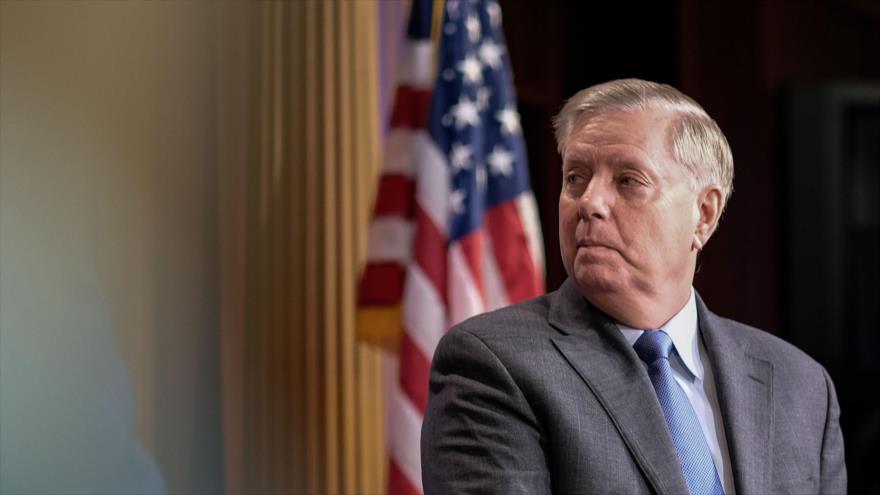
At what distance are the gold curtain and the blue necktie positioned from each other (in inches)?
34.9

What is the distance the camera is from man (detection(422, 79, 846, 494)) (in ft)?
5.60

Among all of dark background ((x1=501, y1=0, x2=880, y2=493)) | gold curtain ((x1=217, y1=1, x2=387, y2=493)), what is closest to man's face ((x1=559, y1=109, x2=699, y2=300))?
gold curtain ((x1=217, y1=1, x2=387, y2=493))

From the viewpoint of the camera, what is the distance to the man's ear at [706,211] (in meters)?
1.83

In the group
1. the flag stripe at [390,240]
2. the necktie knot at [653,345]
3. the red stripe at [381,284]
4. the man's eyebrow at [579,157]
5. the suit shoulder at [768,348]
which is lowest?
the red stripe at [381,284]

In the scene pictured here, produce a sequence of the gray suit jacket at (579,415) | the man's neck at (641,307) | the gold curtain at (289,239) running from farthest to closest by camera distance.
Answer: the gold curtain at (289,239)
the man's neck at (641,307)
the gray suit jacket at (579,415)

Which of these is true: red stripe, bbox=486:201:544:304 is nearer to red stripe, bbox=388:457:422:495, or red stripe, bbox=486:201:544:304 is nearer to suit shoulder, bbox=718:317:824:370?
red stripe, bbox=388:457:422:495

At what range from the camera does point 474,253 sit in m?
3.19

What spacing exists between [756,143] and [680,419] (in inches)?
145

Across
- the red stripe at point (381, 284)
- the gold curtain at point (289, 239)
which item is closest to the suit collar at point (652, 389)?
the gold curtain at point (289, 239)

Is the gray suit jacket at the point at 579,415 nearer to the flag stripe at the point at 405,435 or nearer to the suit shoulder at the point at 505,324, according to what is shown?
the suit shoulder at the point at 505,324

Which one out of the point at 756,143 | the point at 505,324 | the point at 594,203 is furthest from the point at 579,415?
the point at 756,143

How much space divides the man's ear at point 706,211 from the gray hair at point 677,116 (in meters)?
0.01

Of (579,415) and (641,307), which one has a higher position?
(641,307)

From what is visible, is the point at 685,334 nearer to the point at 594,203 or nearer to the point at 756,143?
the point at 594,203
